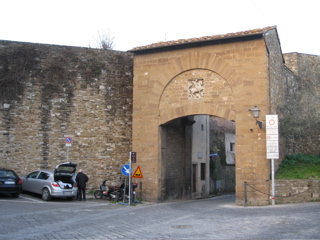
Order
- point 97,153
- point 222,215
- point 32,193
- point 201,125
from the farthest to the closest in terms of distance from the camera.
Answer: point 201,125 < point 97,153 < point 32,193 < point 222,215

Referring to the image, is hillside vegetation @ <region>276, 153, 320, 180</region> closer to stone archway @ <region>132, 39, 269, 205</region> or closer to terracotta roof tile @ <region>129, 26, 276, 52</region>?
stone archway @ <region>132, 39, 269, 205</region>

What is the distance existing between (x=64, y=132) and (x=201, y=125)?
32.6 feet

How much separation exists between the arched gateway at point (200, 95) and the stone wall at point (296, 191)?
1.80 feet

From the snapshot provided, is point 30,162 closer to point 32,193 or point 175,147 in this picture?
point 32,193

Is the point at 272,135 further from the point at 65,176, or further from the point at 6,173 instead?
the point at 6,173

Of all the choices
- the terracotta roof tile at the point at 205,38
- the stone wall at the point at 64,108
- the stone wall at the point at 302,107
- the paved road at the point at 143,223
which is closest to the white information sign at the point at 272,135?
the paved road at the point at 143,223

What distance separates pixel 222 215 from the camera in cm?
1248

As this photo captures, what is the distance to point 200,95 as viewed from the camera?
17.1 meters

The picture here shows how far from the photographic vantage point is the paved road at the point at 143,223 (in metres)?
8.74

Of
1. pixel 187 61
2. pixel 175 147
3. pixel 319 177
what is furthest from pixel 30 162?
pixel 319 177

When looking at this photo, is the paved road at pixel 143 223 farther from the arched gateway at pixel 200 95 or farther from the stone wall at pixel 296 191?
the arched gateway at pixel 200 95

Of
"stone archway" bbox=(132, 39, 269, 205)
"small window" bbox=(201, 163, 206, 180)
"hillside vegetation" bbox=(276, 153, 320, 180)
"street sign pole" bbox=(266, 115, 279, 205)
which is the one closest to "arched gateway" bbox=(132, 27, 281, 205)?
"stone archway" bbox=(132, 39, 269, 205)

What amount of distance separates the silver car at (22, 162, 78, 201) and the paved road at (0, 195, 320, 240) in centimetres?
90

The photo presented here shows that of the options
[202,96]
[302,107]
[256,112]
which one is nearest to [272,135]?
[256,112]
